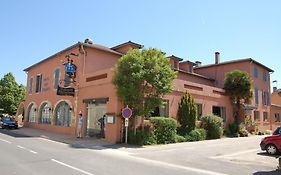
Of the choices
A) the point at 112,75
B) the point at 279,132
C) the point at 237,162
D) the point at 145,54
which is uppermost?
the point at 145,54

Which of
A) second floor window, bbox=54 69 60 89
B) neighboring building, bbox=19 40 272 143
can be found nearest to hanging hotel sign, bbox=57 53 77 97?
neighboring building, bbox=19 40 272 143

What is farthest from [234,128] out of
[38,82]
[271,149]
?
[38,82]

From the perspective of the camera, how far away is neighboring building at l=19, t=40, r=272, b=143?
21.0 meters

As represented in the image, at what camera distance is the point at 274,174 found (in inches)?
383

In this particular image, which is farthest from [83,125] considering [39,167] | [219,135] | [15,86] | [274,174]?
[15,86]

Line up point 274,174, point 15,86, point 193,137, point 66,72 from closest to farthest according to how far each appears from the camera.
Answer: point 274,174 < point 193,137 < point 66,72 < point 15,86

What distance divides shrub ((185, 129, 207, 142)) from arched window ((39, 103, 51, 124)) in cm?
1495

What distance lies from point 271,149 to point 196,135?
24.9 ft

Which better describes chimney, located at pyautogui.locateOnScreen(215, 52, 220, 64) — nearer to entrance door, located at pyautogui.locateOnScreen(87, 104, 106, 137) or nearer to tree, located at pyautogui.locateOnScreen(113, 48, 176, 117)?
tree, located at pyautogui.locateOnScreen(113, 48, 176, 117)

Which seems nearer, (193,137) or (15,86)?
(193,137)

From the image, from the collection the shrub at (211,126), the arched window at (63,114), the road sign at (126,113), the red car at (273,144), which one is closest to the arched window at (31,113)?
the arched window at (63,114)

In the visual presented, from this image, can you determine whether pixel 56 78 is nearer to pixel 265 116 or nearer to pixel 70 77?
pixel 70 77

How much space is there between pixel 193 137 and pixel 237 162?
9.24m

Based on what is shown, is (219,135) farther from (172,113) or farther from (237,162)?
(237,162)
